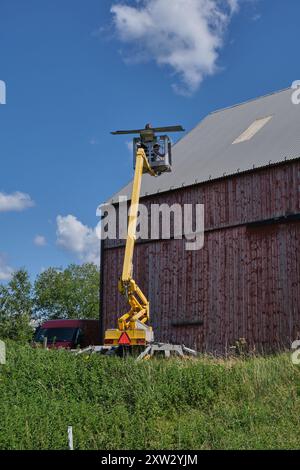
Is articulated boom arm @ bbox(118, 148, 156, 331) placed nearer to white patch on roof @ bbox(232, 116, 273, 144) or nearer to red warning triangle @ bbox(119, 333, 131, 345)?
red warning triangle @ bbox(119, 333, 131, 345)

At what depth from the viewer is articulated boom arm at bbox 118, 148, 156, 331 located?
17.9 meters

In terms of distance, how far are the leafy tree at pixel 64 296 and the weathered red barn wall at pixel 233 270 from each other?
1502 inches

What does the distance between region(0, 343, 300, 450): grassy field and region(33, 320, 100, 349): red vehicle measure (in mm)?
9357

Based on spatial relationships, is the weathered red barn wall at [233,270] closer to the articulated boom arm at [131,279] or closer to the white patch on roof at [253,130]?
the articulated boom arm at [131,279]

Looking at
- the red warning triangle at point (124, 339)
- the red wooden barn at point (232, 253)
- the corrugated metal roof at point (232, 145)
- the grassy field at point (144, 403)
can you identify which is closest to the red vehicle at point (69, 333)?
the red wooden barn at point (232, 253)

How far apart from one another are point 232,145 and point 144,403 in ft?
47.5

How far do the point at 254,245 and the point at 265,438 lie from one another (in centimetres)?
1148

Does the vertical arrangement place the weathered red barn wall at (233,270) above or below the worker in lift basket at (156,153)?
below

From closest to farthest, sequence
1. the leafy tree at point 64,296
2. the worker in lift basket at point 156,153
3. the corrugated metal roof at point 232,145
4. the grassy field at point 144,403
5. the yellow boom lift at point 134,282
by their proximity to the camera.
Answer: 1. the grassy field at point 144,403
2. the yellow boom lift at point 134,282
3. the worker in lift basket at point 156,153
4. the corrugated metal roof at point 232,145
5. the leafy tree at point 64,296

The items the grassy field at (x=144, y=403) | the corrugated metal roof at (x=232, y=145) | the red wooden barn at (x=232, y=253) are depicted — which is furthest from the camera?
the corrugated metal roof at (x=232, y=145)

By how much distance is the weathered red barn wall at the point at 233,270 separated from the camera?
19031 mm

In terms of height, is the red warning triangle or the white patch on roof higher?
the white patch on roof

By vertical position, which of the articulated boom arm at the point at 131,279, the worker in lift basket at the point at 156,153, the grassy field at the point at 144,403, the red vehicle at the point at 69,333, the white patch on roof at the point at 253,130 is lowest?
the grassy field at the point at 144,403

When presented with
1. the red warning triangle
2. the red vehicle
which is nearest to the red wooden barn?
the red vehicle
